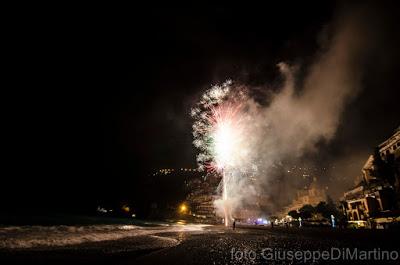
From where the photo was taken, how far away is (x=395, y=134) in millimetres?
40062

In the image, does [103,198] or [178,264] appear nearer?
[178,264]

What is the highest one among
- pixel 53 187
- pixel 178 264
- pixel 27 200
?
pixel 53 187

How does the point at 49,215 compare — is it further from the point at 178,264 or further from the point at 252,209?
the point at 252,209

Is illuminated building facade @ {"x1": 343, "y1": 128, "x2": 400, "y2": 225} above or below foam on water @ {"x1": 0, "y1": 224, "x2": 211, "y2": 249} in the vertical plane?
above

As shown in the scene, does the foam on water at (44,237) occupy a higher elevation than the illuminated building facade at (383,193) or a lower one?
lower

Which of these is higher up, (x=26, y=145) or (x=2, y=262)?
(x=26, y=145)

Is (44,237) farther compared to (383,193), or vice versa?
(383,193)

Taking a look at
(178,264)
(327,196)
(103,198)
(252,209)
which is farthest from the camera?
(252,209)

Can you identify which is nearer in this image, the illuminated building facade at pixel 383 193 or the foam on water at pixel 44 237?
the foam on water at pixel 44 237

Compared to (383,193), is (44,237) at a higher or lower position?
lower

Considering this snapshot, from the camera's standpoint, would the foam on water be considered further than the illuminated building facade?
No

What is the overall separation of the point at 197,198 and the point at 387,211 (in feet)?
245

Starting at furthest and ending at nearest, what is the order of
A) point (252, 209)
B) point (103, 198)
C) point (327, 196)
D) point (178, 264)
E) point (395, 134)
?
point (252, 209)
point (327, 196)
point (103, 198)
point (395, 134)
point (178, 264)

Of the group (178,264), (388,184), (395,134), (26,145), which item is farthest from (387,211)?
(26,145)
